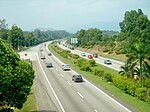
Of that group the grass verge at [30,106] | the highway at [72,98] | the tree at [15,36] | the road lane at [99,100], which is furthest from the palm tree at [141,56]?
the tree at [15,36]

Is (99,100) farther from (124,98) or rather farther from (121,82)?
(121,82)

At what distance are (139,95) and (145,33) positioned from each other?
69.5 metres

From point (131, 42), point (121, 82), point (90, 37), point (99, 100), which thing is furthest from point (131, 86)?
point (90, 37)

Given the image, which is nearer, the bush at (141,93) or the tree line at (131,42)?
the bush at (141,93)

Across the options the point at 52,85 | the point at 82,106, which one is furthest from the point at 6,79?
the point at 52,85

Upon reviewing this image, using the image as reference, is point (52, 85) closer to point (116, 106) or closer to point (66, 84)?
point (66, 84)

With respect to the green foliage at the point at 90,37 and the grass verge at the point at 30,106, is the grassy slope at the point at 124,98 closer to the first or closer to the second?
the grass verge at the point at 30,106

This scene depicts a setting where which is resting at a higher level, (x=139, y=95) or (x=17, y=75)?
(x=17, y=75)

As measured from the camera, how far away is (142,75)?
31188 mm

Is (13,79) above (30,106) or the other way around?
above

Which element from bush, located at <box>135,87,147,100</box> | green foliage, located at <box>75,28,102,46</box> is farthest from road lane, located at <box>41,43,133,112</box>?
green foliage, located at <box>75,28,102,46</box>

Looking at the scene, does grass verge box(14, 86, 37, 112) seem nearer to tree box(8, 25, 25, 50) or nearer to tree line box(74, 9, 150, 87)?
tree line box(74, 9, 150, 87)

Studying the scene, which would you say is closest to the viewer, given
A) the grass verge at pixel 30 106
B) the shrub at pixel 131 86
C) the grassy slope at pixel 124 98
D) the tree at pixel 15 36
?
the grassy slope at pixel 124 98

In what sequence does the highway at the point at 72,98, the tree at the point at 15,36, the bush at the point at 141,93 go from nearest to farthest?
the highway at the point at 72,98 < the bush at the point at 141,93 < the tree at the point at 15,36
